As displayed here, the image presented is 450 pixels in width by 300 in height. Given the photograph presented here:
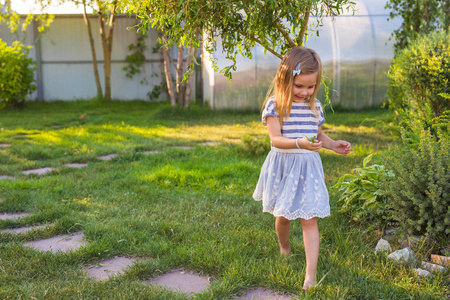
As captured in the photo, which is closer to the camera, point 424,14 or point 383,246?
point 383,246

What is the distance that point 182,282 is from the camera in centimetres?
233

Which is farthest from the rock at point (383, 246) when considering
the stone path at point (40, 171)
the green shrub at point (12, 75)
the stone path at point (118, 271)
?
the green shrub at point (12, 75)

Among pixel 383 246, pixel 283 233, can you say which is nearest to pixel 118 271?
pixel 283 233

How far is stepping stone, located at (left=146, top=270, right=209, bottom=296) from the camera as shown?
7.36 ft

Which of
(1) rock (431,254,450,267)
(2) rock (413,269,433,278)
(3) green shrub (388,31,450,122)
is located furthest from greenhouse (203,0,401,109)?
(2) rock (413,269,433,278)

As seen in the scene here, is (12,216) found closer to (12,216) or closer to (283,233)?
(12,216)

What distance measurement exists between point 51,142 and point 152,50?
848cm

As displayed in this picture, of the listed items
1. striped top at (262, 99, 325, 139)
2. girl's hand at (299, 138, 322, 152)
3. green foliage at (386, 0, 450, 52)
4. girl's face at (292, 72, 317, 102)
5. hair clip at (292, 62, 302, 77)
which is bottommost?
girl's hand at (299, 138, 322, 152)

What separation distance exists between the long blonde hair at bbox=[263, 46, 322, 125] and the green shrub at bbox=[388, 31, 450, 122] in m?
2.35

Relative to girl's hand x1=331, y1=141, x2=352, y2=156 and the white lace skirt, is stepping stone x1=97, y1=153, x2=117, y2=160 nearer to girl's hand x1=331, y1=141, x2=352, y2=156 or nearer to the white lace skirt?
the white lace skirt

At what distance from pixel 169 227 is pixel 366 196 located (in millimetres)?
1445

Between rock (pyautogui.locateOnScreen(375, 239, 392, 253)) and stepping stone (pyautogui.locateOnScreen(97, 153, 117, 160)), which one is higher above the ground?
stepping stone (pyautogui.locateOnScreen(97, 153, 117, 160))

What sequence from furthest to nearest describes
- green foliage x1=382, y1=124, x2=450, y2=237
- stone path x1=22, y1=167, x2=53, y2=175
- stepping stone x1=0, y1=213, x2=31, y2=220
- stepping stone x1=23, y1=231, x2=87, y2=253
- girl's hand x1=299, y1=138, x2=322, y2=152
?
1. stone path x1=22, y1=167, x2=53, y2=175
2. stepping stone x1=0, y1=213, x2=31, y2=220
3. stepping stone x1=23, y1=231, x2=87, y2=253
4. green foliage x1=382, y1=124, x2=450, y2=237
5. girl's hand x1=299, y1=138, x2=322, y2=152

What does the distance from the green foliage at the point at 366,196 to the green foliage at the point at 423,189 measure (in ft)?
0.38
